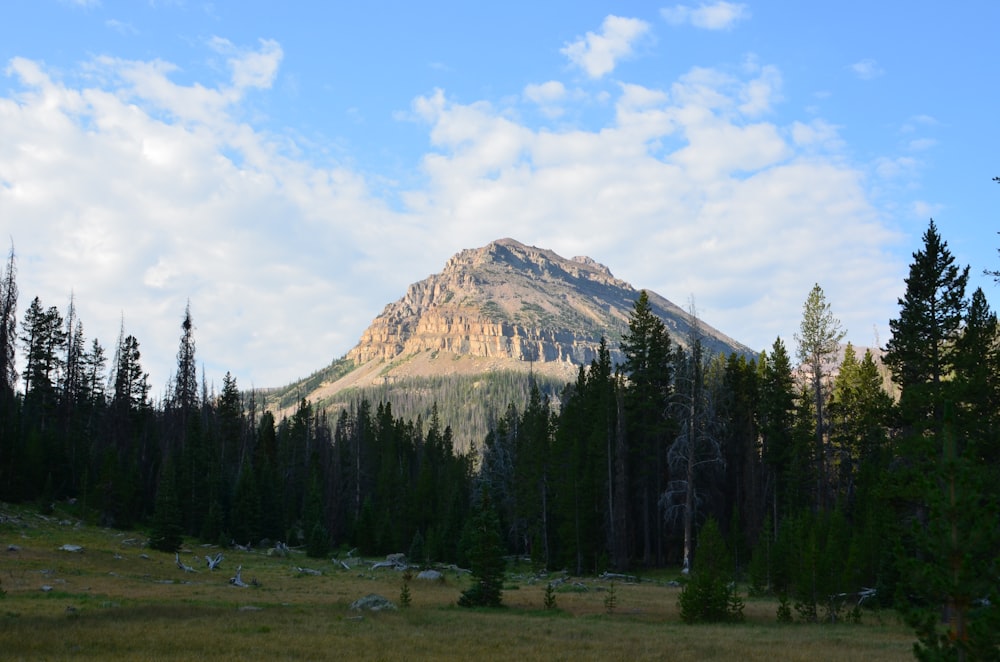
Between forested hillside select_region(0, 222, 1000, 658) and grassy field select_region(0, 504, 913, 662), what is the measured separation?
4.28m

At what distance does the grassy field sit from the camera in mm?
18359

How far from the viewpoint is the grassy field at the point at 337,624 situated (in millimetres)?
18359

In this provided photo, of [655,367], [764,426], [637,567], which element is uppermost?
[655,367]

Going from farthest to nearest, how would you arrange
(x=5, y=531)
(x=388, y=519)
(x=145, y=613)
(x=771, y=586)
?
(x=388, y=519)
(x=5, y=531)
(x=771, y=586)
(x=145, y=613)

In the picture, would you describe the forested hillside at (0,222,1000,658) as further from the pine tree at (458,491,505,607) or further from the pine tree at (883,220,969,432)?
the pine tree at (458,491,505,607)

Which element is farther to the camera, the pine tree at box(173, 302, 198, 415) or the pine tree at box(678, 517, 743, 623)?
the pine tree at box(173, 302, 198, 415)

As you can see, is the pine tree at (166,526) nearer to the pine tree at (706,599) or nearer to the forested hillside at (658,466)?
the forested hillside at (658,466)

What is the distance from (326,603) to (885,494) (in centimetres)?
2147

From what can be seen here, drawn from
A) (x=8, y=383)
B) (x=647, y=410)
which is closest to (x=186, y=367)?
(x=8, y=383)

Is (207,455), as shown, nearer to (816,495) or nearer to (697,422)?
(697,422)

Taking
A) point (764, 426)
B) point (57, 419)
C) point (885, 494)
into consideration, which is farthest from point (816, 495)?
point (57, 419)

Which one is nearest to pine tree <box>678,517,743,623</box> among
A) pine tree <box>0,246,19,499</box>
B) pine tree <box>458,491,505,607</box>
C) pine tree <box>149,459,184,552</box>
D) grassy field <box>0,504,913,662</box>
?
grassy field <box>0,504,913,662</box>

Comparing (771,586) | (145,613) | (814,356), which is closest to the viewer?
(145,613)

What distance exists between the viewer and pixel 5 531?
46.5 meters
